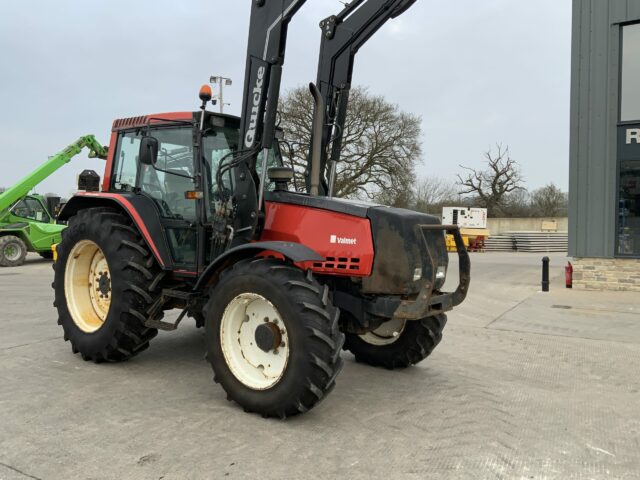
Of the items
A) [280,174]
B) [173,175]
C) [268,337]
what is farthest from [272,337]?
[173,175]

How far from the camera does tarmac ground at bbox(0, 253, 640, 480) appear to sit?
10.3 ft

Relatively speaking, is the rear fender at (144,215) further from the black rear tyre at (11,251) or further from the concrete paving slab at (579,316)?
the black rear tyre at (11,251)

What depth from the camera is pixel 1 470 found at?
303 centimetres

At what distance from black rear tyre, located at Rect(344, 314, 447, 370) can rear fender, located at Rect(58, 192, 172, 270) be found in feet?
6.68

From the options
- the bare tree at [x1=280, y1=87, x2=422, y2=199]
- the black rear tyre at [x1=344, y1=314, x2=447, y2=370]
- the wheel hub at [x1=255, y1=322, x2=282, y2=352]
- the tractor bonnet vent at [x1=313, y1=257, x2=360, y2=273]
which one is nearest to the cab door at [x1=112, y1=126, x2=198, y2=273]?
the wheel hub at [x1=255, y1=322, x2=282, y2=352]

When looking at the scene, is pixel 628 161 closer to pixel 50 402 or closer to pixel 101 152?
pixel 50 402

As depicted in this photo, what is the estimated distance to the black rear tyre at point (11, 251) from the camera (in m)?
17.4

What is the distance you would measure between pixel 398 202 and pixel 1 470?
3173 centimetres

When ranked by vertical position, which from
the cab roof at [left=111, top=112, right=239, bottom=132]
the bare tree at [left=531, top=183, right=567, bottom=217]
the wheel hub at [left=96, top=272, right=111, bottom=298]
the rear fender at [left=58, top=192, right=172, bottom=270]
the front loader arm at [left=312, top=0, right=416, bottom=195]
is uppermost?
the bare tree at [left=531, top=183, right=567, bottom=217]

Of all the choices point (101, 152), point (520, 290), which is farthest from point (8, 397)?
point (101, 152)

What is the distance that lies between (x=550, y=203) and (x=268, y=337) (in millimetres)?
57683

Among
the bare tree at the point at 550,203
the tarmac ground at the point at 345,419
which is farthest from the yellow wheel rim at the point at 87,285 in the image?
the bare tree at the point at 550,203

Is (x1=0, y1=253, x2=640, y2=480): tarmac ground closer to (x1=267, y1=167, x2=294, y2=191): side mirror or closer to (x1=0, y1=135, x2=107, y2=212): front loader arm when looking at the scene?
(x1=267, y1=167, x2=294, y2=191): side mirror

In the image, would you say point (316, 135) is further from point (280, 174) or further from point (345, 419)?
point (345, 419)
